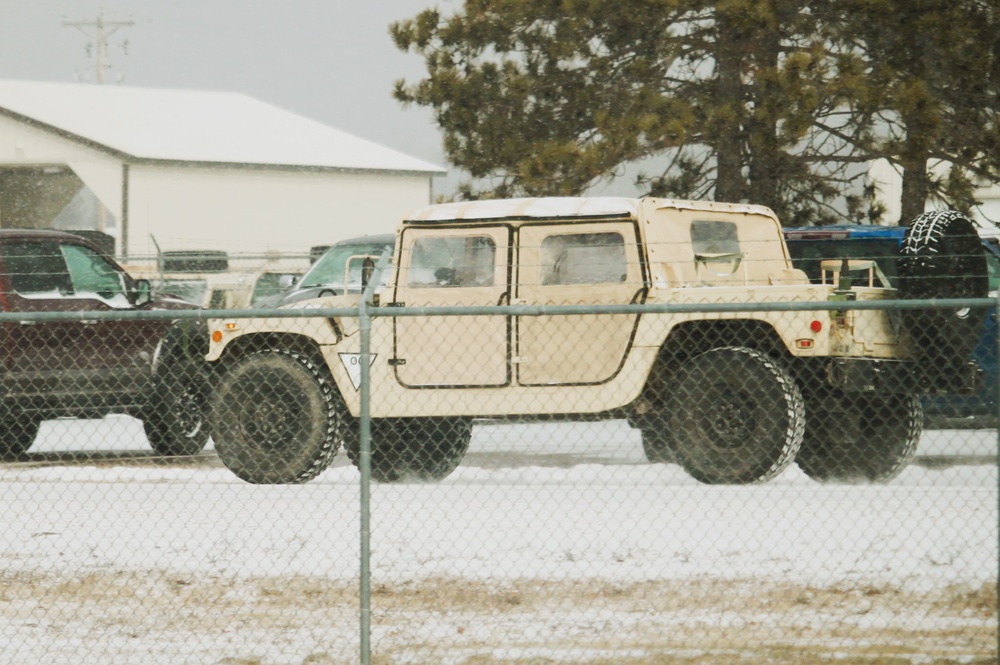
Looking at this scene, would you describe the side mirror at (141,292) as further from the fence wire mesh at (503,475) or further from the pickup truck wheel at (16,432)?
the pickup truck wheel at (16,432)

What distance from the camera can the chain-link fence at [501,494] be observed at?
6680 mm

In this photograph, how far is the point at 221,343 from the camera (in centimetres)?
1083

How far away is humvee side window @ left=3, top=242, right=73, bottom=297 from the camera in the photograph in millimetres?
12328

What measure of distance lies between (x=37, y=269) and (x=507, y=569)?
6287 mm

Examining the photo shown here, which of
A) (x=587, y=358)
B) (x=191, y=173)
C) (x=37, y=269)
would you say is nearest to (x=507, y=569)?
(x=587, y=358)

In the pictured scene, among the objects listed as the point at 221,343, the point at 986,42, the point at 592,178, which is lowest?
the point at 221,343

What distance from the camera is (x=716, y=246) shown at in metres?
11.0

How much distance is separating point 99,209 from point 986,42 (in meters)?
29.1

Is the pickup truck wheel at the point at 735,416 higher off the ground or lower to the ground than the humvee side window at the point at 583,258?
lower

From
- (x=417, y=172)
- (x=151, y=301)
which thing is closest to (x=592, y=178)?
(x=151, y=301)

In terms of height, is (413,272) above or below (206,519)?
Result: above

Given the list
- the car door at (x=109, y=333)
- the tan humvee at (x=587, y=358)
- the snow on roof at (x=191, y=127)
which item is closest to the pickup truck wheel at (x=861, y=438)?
the tan humvee at (x=587, y=358)

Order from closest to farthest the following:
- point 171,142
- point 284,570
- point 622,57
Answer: point 284,570 < point 622,57 < point 171,142

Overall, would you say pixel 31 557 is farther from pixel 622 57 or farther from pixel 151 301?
pixel 622 57
